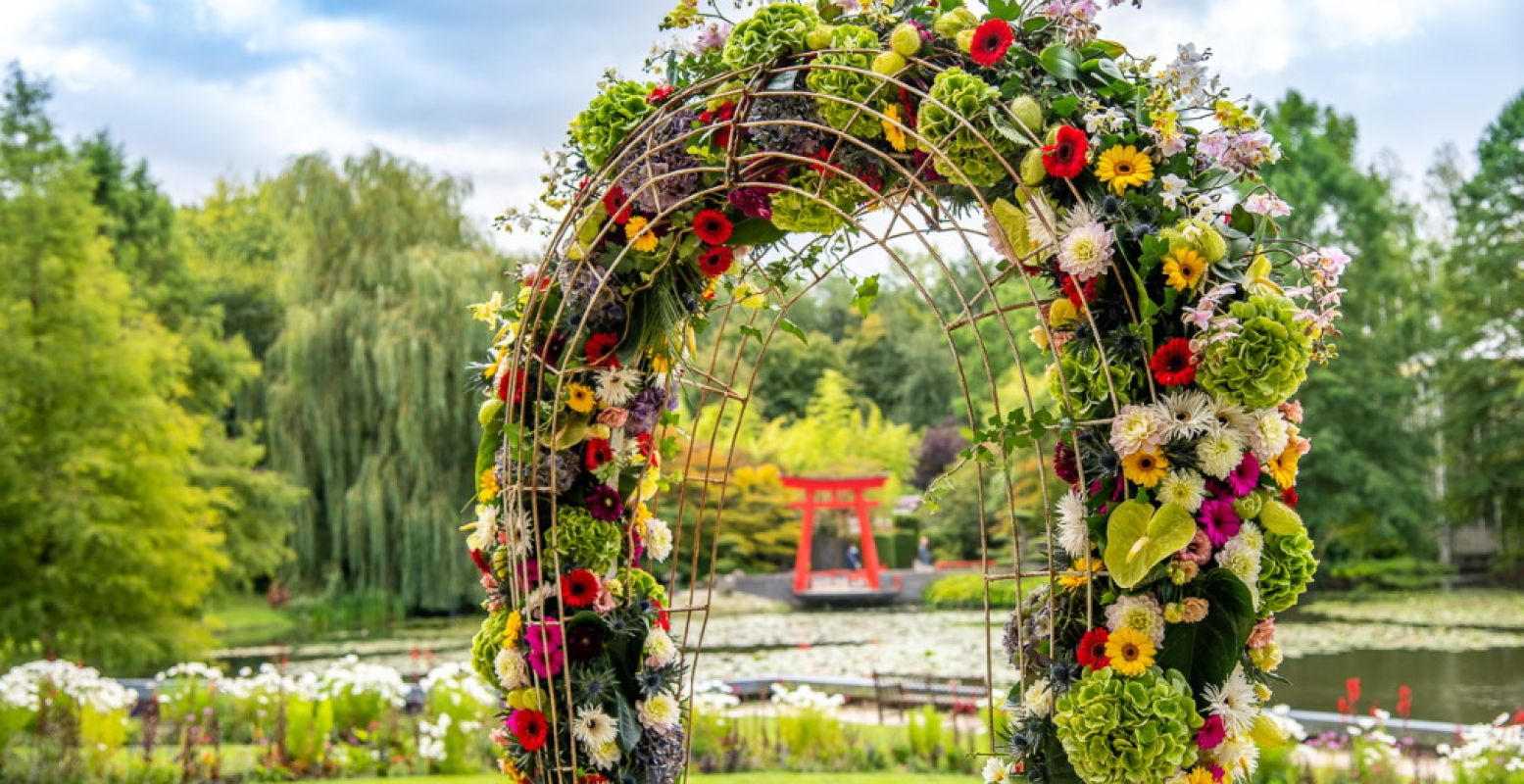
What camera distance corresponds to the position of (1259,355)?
1678 millimetres

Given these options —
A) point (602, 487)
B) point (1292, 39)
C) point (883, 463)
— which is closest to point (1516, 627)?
point (1292, 39)

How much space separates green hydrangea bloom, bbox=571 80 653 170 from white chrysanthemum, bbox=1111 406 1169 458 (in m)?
1.18

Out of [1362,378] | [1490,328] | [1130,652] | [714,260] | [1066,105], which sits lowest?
[1130,652]

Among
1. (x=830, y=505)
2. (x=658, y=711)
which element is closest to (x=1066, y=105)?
(x=658, y=711)

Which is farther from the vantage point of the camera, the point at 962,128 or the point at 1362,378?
the point at 1362,378

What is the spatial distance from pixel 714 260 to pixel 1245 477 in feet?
3.75

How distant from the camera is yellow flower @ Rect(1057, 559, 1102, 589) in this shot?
181 cm

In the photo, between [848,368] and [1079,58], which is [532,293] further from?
[848,368]

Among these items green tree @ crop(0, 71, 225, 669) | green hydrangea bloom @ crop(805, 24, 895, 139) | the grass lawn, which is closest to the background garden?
green tree @ crop(0, 71, 225, 669)

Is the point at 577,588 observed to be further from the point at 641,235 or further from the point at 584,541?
the point at 641,235

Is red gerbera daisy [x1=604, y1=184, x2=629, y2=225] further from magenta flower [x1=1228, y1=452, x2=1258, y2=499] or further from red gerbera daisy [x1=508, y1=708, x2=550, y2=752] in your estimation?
magenta flower [x1=1228, y1=452, x2=1258, y2=499]

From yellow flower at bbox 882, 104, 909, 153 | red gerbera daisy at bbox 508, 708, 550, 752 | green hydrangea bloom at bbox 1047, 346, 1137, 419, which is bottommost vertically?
red gerbera daisy at bbox 508, 708, 550, 752

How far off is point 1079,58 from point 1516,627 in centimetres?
1293

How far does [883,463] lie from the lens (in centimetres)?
2031
